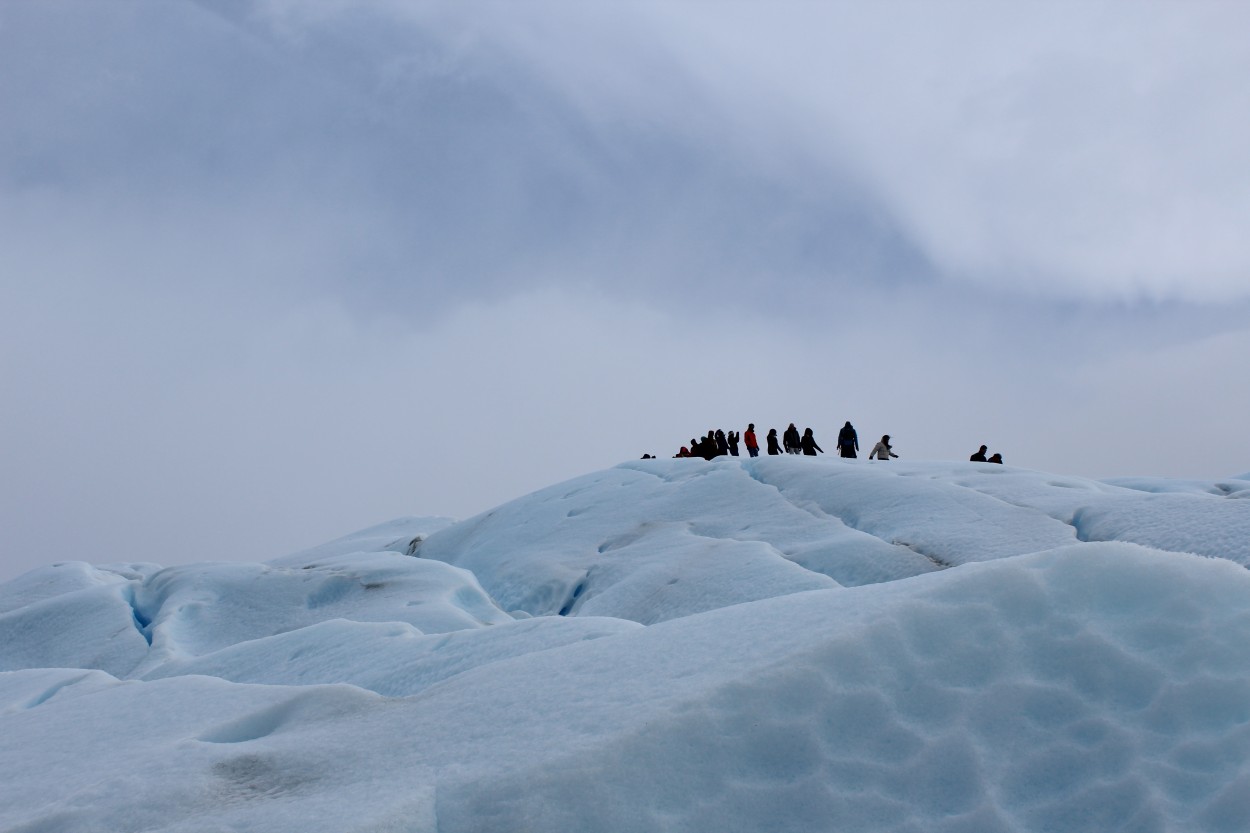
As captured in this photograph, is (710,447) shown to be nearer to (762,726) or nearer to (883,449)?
(883,449)

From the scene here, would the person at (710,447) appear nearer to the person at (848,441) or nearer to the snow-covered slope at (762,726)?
the person at (848,441)

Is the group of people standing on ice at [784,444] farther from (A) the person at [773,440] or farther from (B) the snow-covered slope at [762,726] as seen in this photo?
(B) the snow-covered slope at [762,726]

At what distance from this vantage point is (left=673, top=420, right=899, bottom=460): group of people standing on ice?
19.6 metres

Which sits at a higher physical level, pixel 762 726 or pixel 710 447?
pixel 710 447

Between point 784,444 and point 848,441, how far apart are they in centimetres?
170

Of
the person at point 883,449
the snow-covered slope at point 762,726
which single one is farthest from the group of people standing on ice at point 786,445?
the snow-covered slope at point 762,726

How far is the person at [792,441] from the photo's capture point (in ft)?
66.9

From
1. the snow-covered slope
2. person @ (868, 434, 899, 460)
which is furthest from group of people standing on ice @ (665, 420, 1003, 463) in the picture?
the snow-covered slope

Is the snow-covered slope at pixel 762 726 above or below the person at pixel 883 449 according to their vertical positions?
below

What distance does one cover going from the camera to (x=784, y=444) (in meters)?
21.1

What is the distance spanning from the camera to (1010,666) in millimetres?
3154

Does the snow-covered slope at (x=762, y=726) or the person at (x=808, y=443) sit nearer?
the snow-covered slope at (x=762, y=726)

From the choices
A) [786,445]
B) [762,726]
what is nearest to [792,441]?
[786,445]

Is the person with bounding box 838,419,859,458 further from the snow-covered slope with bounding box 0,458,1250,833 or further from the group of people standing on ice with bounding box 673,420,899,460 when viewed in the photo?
the snow-covered slope with bounding box 0,458,1250,833
